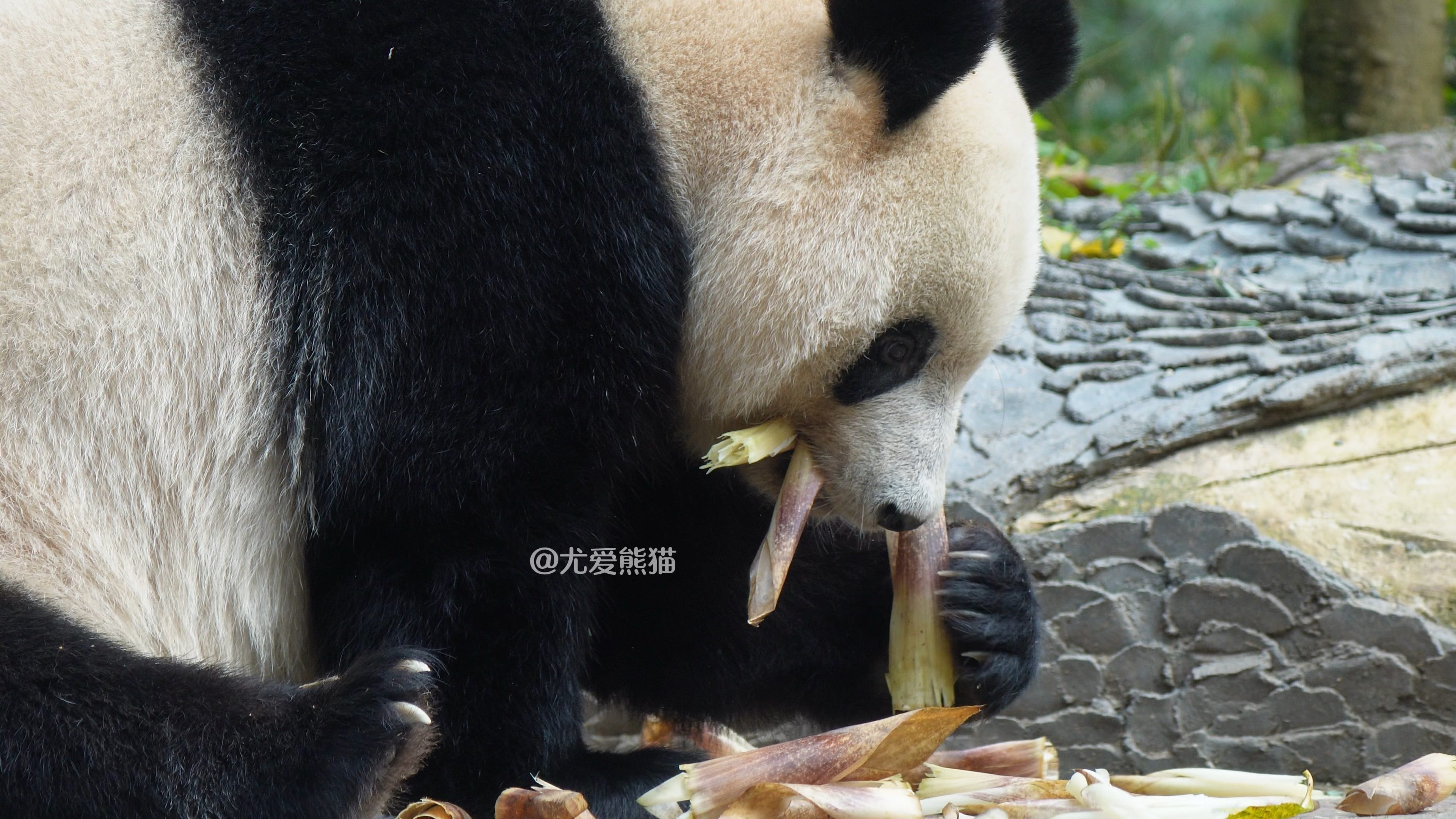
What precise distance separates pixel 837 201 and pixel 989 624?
932 mm

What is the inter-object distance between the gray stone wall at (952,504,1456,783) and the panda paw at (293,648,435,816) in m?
1.84

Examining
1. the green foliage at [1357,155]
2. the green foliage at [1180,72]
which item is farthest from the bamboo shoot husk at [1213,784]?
the green foliage at [1180,72]

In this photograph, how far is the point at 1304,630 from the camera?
3189 mm

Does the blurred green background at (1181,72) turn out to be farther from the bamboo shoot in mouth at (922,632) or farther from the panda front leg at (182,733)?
the panda front leg at (182,733)

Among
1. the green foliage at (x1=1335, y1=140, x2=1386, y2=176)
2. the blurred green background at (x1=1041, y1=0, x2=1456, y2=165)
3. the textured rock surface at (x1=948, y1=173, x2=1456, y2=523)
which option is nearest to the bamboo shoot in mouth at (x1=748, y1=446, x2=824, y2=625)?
the textured rock surface at (x1=948, y1=173, x2=1456, y2=523)

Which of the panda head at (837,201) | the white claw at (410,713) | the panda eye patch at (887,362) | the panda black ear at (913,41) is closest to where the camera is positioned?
the white claw at (410,713)

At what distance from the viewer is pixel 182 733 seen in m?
1.87

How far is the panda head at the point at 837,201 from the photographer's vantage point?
7.54ft

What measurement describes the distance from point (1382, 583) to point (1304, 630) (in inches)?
8.9

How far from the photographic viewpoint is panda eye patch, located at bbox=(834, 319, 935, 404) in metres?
2.41

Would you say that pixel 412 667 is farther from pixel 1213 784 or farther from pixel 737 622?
pixel 1213 784

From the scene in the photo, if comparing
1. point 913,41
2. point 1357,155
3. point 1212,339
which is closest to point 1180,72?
point 1357,155

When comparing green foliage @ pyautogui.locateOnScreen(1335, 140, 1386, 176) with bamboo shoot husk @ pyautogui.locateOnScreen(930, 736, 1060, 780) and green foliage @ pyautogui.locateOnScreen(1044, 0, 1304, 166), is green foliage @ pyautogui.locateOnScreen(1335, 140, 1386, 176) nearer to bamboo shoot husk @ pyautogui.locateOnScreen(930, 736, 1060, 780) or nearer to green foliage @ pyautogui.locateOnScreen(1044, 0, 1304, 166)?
green foliage @ pyautogui.locateOnScreen(1044, 0, 1304, 166)

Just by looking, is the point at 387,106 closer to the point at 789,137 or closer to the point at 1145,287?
the point at 789,137
